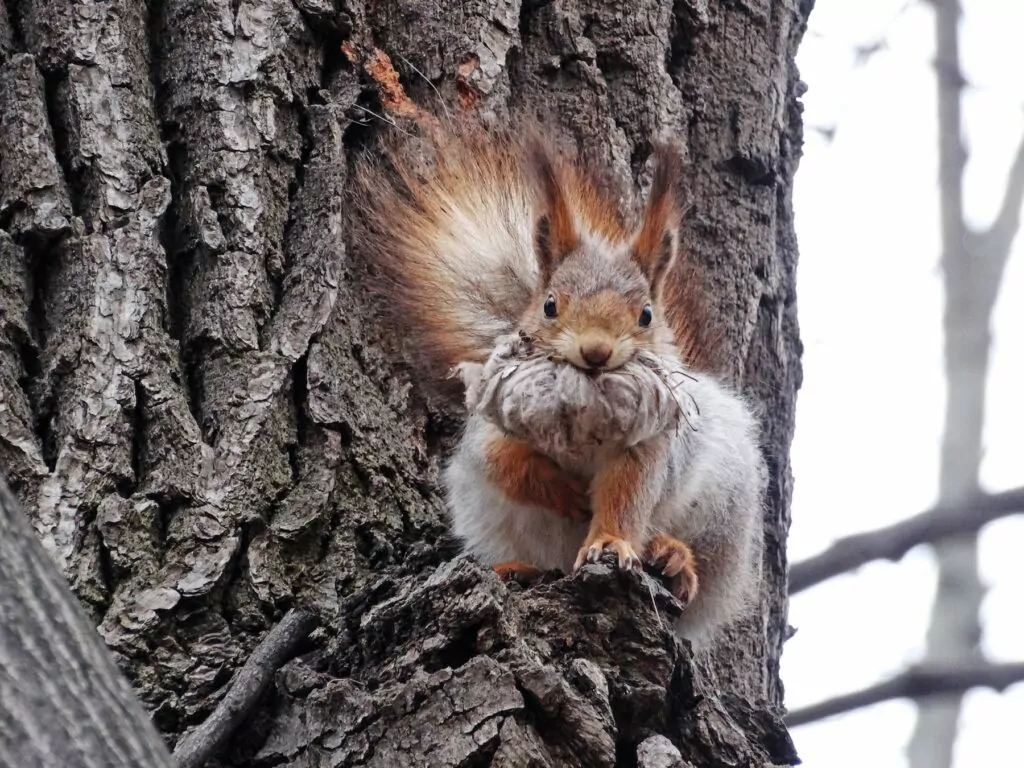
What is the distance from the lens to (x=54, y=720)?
3.10 feet

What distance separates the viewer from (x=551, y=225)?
2586 millimetres

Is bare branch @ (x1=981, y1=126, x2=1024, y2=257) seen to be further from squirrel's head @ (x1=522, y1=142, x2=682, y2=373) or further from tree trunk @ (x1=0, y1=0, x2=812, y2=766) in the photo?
squirrel's head @ (x1=522, y1=142, x2=682, y2=373)

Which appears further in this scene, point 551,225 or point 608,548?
point 551,225

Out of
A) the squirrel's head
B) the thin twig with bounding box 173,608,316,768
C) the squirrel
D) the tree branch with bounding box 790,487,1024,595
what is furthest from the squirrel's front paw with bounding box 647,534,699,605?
the tree branch with bounding box 790,487,1024,595

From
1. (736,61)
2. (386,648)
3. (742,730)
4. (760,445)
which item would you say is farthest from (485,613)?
(736,61)

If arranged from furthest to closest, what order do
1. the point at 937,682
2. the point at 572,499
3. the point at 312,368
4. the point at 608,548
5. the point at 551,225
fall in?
the point at 937,682
the point at 551,225
the point at 572,499
the point at 312,368
the point at 608,548

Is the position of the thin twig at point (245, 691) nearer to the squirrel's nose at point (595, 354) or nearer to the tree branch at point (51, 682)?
the squirrel's nose at point (595, 354)

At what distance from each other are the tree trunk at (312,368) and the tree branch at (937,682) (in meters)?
0.80

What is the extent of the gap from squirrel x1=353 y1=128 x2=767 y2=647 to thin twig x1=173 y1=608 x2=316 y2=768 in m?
0.46

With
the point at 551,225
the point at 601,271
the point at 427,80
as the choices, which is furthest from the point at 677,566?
the point at 427,80

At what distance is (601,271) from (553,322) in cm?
17

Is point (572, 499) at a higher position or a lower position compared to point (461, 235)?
lower

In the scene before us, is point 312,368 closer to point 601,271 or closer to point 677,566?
point 601,271

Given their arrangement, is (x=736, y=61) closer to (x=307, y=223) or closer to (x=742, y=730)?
(x=307, y=223)
